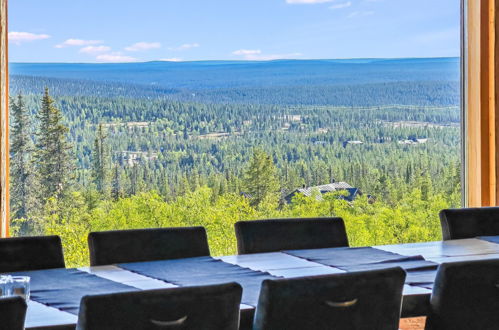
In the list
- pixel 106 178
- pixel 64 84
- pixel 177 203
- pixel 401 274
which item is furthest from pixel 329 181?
pixel 401 274

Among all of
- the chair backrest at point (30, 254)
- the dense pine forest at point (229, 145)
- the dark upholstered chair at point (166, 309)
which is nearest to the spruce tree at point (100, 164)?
the dense pine forest at point (229, 145)

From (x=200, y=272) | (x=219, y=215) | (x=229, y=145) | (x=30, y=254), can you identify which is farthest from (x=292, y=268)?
(x=229, y=145)

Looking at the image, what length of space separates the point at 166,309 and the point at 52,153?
9.58 feet

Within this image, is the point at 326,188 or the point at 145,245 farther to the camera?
the point at 326,188

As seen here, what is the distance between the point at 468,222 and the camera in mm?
3508

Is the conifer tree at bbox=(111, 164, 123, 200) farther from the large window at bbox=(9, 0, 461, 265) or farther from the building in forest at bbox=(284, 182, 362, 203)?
the building in forest at bbox=(284, 182, 362, 203)

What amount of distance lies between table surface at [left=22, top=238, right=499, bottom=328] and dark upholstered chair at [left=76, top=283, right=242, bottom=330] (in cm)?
19

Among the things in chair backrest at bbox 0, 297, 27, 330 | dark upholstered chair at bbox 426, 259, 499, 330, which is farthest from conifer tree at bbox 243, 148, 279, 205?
chair backrest at bbox 0, 297, 27, 330

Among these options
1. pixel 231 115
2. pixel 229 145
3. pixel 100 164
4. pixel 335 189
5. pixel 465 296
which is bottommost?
pixel 465 296

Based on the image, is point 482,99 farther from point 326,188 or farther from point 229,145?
point 229,145

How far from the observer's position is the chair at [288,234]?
10.4 feet

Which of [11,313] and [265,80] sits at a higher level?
[265,80]

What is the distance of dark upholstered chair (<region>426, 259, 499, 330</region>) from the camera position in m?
2.21

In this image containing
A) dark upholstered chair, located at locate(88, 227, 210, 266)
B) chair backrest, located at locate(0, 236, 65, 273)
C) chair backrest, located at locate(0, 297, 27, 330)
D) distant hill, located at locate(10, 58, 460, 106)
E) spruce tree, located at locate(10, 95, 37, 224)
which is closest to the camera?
chair backrest, located at locate(0, 297, 27, 330)
